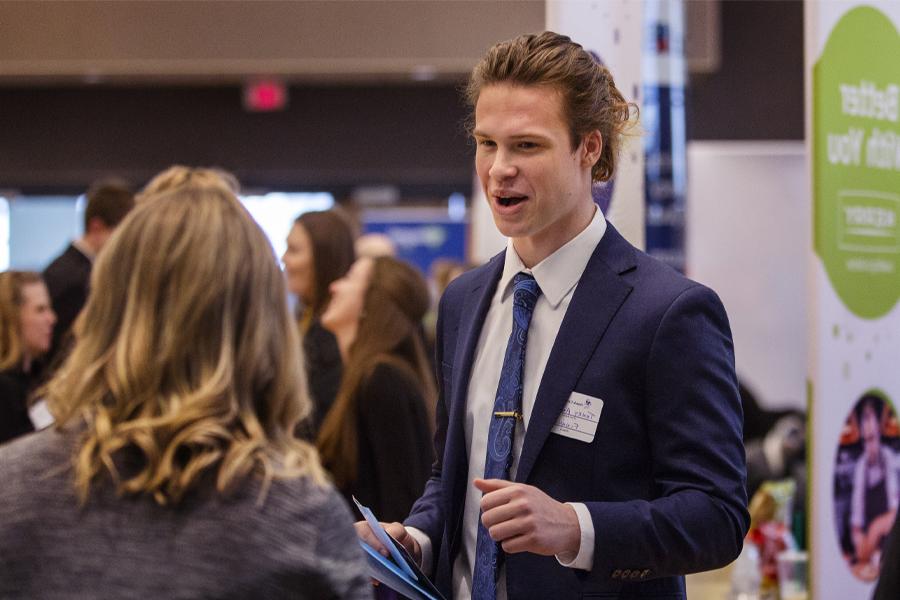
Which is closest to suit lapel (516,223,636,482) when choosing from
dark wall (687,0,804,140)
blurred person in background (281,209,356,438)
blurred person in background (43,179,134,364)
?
blurred person in background (281,209,356,438)

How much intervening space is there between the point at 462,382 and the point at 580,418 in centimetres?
27

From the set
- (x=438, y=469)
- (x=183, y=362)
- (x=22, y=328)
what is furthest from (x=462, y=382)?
(x=22, y=328)

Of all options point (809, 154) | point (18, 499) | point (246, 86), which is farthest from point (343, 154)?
point (18, 499)

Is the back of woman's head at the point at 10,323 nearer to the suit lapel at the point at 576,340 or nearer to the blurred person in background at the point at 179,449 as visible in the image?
the suit lapel at the point at 576,340

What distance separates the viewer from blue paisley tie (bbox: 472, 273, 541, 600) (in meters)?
1.89

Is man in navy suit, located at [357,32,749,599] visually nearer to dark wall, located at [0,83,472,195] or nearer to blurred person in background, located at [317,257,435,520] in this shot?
blurred person in background, located at [317,257,435,520]

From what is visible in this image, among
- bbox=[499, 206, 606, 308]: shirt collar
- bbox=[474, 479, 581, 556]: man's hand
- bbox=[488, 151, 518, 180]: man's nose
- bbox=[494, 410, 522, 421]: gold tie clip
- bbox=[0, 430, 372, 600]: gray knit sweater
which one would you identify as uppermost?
bbox=[488, 151, 518, 180]: man's nose

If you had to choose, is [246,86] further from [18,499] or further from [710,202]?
[18,499]

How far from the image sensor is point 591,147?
2014 millimetres

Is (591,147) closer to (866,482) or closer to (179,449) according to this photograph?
(179,449)

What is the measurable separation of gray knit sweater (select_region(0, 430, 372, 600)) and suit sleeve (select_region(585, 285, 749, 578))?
60 centimetres

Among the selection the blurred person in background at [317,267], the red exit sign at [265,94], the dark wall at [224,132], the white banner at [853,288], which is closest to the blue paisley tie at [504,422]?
the white banner at [853,288]

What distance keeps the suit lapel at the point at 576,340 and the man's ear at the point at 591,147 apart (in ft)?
0.57

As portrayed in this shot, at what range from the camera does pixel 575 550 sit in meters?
1.74
